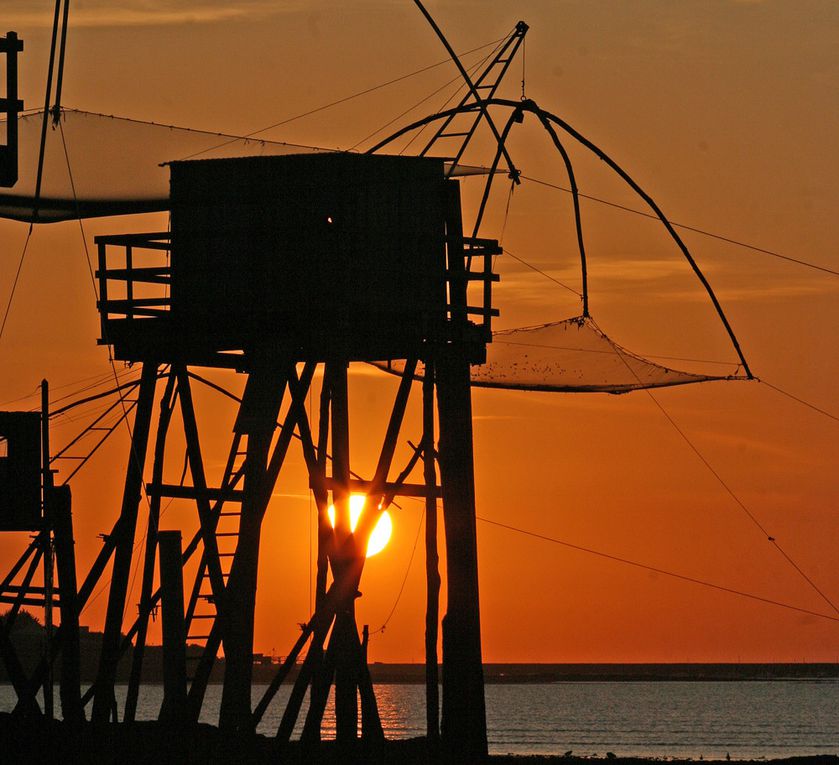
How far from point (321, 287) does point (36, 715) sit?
849 centimetres

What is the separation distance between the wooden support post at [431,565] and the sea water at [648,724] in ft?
161

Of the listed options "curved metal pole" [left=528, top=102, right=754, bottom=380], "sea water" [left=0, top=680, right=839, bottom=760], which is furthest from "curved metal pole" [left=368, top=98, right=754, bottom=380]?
"sea water" [left=0, top=680, right=839, bottom=760]

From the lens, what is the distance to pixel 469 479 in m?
25.5

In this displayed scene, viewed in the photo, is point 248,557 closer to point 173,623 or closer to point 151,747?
point 173,623

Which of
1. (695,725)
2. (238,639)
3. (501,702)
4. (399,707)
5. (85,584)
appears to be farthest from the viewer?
(501,702)

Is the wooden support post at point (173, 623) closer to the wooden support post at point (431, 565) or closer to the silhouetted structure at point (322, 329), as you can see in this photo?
the silhouetted structure at point (322, 329)

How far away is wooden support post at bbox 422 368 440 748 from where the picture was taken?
27.1 meters

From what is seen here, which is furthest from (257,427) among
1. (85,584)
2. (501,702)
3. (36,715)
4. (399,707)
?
(501,702)

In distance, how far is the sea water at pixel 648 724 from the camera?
8994cm

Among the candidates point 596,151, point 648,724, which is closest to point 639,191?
point 596,151

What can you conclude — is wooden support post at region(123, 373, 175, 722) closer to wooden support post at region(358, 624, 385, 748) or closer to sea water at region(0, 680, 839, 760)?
wooden support post at region(358, 624, 385, 748)

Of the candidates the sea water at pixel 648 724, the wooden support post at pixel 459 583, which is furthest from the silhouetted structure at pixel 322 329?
the sea water at pixel 648 724

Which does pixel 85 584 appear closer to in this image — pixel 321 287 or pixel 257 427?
pixel 257 427

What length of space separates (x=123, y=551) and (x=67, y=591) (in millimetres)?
2349
